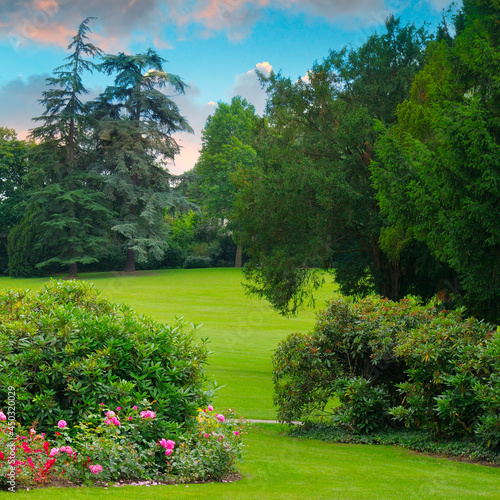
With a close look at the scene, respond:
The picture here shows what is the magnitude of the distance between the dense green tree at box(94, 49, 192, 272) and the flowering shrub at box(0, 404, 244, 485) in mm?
36477

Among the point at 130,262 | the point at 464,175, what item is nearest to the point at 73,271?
the point at 130,262

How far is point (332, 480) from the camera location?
5.79 metres

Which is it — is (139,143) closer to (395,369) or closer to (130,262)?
(130,262)

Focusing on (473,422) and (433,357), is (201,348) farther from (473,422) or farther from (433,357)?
(473,422)

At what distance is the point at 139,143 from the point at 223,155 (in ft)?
44.8

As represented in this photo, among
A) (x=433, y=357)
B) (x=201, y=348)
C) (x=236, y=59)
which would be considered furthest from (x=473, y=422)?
(x=236, y=59)

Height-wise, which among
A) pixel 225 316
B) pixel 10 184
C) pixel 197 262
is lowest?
pixel 225 316

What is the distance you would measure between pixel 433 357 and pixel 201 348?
360 cm

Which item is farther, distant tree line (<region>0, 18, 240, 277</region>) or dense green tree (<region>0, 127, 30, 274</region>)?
dense green tree (<region>0, 127, 30, 274</region>)

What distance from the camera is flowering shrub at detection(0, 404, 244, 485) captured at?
16.3 feet

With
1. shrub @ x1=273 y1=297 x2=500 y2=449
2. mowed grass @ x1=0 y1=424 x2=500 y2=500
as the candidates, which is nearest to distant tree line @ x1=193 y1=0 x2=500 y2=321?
shrub @ x1=273 y1=297 x2=500 y2=449

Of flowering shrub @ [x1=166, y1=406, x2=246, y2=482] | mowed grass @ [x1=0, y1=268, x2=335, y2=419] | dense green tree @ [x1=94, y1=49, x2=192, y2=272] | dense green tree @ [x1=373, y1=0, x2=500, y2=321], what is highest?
dense green tree @ [x1=94, y1=49, x2=192, y2=272]

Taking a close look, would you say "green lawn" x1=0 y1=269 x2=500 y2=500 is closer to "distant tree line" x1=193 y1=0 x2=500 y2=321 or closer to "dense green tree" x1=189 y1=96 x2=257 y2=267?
"distant tree line" x1=193 y1=0 x2=500 y2=321

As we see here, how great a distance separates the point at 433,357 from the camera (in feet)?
26.5
